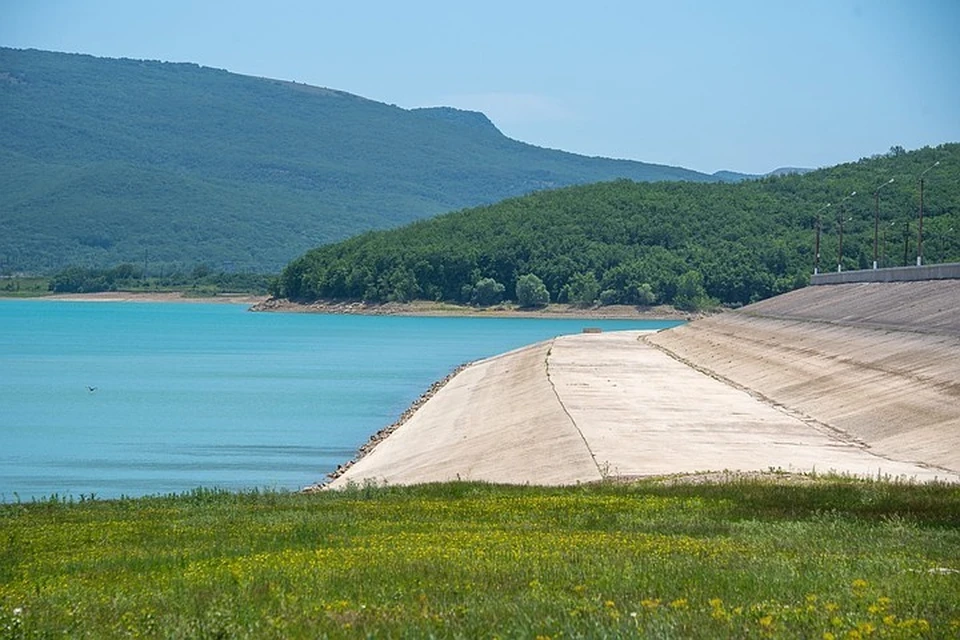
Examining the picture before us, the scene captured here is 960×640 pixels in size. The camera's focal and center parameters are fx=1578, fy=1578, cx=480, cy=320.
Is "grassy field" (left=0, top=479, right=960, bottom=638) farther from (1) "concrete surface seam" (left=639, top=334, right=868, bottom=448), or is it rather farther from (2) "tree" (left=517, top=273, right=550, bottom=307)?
(2) "tree" (left=517, top=273, right=550, bottom=307)

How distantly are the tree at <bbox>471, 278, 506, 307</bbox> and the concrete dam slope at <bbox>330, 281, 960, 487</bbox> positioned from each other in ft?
381

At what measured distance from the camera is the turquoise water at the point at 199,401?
136 feet

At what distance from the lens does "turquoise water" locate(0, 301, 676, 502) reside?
136 feet

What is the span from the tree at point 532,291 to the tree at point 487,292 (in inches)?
150

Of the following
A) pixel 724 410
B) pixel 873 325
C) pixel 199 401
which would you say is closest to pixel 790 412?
pixel 724 410

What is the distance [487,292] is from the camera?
192 m

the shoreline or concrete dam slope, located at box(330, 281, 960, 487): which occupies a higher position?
concrete dam slope, located at box(330, 281, 960, 487)

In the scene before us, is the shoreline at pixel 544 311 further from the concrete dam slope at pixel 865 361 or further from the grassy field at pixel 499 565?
the grassy field at pixel 499 565

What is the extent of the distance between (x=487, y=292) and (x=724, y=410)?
149347mm

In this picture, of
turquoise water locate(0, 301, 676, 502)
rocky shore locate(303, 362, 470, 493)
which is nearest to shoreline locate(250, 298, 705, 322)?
turquoise water locate(0, 301, 676, 502)

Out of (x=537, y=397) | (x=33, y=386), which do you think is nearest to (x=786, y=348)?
(x=537, y=397)

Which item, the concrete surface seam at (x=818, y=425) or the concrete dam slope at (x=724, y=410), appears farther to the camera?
the concrete dam slope at (x=724, y=410)

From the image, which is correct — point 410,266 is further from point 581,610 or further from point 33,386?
point 581,610

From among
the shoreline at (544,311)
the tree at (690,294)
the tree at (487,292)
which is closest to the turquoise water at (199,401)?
the tree at (690,294)
